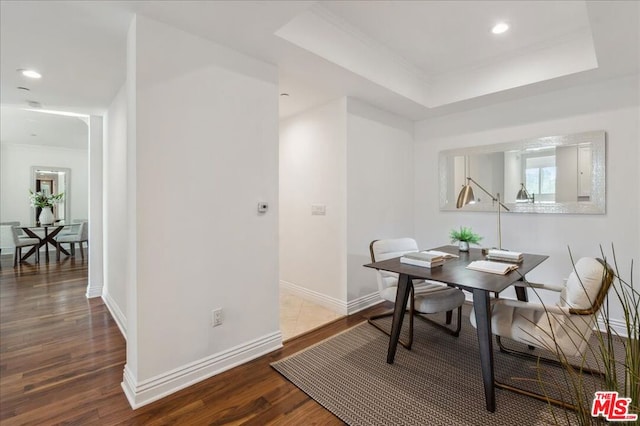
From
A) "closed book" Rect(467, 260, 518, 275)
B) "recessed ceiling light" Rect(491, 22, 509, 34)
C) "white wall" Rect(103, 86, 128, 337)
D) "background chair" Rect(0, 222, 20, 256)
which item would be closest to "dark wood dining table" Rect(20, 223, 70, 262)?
"background chair" Rect(0, 222, 20, 256)

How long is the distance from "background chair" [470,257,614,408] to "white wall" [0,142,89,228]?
27.7 feet

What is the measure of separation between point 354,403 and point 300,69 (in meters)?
2.57

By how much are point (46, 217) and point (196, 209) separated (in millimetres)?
6749

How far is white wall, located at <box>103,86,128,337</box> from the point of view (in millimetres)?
2861

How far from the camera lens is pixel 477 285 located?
1876mm

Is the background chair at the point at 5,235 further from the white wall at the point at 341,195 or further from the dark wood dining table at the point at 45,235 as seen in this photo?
the white wall at the point at 341,195

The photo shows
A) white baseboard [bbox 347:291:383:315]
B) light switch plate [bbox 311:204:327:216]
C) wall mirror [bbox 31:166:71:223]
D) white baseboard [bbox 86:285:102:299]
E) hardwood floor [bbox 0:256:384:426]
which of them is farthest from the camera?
wall mirror [bbox 31:166:71:223]

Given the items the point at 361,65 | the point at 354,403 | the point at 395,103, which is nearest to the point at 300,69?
the point at 361,65

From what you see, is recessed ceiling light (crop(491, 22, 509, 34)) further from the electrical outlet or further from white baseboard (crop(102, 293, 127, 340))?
white baseboard (crop(102, 293, 127, 340))

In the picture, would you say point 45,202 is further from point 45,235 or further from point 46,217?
point 45,235

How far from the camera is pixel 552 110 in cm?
317

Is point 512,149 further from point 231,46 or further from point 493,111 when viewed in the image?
point 231,46

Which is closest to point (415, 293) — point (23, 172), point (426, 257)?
point (426, 257)

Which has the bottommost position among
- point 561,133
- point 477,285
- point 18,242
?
point 18,242
